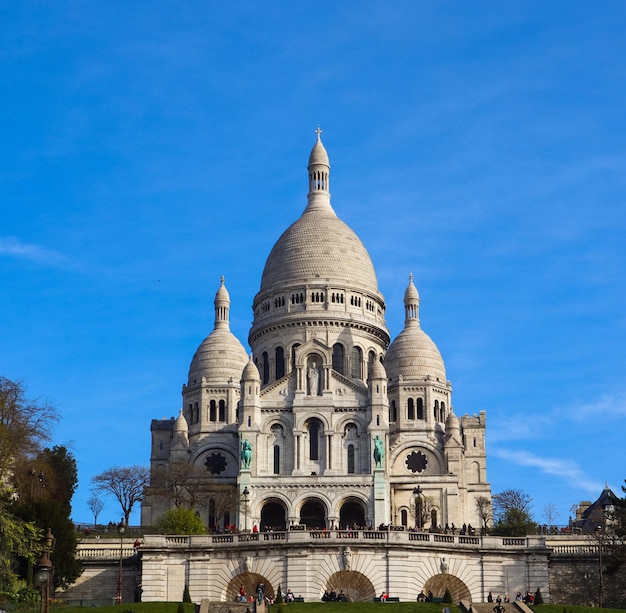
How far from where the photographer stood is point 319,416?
11881cm

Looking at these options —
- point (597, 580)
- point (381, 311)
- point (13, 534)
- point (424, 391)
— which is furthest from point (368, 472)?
point (13, 534)

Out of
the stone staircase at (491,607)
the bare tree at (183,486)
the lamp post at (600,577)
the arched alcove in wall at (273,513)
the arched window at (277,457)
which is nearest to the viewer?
the stone staircase at (491,607)

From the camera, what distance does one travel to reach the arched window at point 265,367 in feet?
427

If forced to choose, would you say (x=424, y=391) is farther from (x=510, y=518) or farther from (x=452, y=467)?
(x=510, y=518)

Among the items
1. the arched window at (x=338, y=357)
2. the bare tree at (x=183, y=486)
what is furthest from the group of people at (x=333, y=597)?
the arched window at (x=338, y=357)

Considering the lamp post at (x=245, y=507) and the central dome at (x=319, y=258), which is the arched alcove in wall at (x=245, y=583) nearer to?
the lamp post at (x=245, y=507)

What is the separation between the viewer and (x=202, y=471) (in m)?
118

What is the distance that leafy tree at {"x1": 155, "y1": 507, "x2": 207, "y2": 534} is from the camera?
8588cm

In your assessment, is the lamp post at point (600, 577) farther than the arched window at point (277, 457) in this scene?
No

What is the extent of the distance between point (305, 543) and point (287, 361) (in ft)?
188

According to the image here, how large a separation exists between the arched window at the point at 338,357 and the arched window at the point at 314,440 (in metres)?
11.0

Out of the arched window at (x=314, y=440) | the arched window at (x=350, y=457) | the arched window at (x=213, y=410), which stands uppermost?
the arched window at (x=213, y=410)

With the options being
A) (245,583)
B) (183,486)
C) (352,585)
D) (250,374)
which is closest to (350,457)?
(250,374)

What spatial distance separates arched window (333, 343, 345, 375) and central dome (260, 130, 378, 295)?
5809mm
